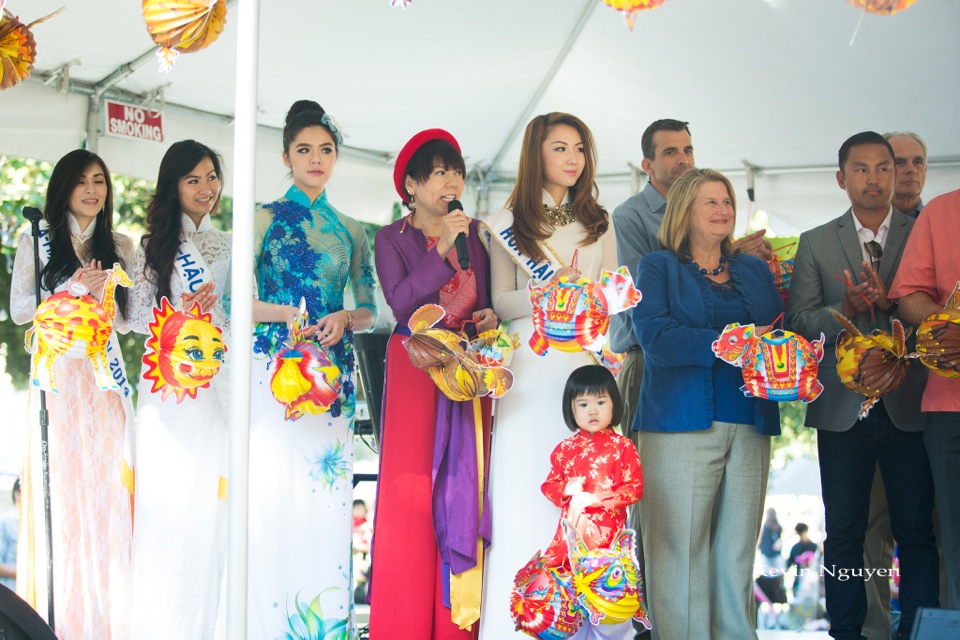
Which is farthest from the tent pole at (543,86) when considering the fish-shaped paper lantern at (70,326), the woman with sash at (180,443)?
the fish-shaped paper lantern at (70,326)

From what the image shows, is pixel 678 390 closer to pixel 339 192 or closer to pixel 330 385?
pixel 330 385

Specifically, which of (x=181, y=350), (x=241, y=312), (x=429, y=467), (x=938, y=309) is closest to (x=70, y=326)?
(x=181, y=350)

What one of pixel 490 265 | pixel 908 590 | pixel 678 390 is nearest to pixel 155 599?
pixel 490 265

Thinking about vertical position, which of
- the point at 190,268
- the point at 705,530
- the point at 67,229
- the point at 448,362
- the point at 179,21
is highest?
the point at 179,21

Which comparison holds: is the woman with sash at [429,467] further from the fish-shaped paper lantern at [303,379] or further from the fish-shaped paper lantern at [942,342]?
the fish-shaped paper lantern at [942,342]

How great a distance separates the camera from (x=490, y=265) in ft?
10.7

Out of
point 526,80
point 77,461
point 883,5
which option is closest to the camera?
point 883,5

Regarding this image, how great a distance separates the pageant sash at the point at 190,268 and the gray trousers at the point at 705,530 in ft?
4.88

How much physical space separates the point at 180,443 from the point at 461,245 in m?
1.06

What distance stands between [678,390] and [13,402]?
311 centimetres

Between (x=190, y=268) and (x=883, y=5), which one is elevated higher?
(x=883, y=5)

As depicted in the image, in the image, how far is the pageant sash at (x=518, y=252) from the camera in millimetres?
3107

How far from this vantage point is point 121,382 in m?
3.21

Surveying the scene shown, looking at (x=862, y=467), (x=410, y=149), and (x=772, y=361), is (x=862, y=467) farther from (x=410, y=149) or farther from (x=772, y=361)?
(x=410, y=149)
